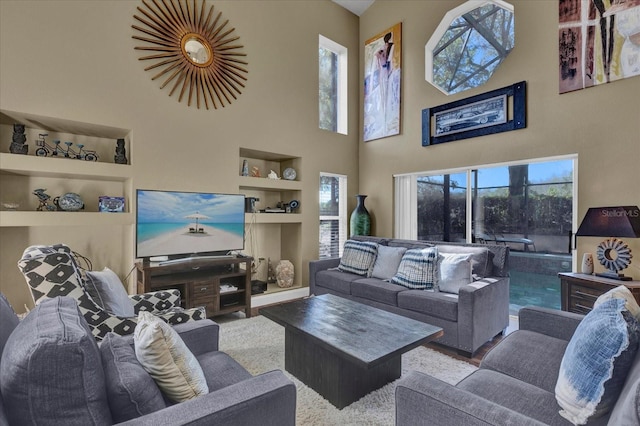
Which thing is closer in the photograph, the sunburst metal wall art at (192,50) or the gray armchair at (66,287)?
the gray armchair at (66,287)

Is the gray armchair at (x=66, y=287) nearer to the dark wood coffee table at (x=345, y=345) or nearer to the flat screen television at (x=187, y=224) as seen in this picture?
the dark wood coffee table at (x=345, y=345)

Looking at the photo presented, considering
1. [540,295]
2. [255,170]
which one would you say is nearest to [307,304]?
[255,170]

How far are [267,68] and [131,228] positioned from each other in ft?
9.21

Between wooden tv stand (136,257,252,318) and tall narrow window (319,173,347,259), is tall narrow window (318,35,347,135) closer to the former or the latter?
tall narrow window (319,173,347,259)

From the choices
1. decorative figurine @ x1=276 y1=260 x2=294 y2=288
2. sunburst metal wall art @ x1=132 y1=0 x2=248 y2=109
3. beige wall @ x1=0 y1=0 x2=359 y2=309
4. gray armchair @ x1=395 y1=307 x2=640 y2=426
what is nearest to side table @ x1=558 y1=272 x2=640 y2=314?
gray armchair @ x1=395 y1=307 x2=640 y2=426

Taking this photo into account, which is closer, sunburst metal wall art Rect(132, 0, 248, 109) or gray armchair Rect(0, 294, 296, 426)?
gray armchair Rect(0, 294, 296, 426)

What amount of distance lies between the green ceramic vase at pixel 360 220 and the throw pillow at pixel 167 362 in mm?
4009

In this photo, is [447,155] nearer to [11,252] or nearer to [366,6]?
[366,6]

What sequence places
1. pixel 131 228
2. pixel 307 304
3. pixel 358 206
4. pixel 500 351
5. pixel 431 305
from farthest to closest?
pixel 358 206, pixel 131 228, pixel 431 305, pixel 307 304, pixel 500 351

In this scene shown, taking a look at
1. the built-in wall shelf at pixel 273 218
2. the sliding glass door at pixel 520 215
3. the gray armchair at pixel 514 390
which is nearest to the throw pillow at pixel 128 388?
the gray armchair at pixel 514 390

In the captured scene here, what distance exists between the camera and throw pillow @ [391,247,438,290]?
3193 millimetres

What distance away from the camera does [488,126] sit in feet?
12.6

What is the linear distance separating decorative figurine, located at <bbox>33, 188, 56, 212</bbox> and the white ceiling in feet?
16.3

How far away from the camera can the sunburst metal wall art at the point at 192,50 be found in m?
3.48
